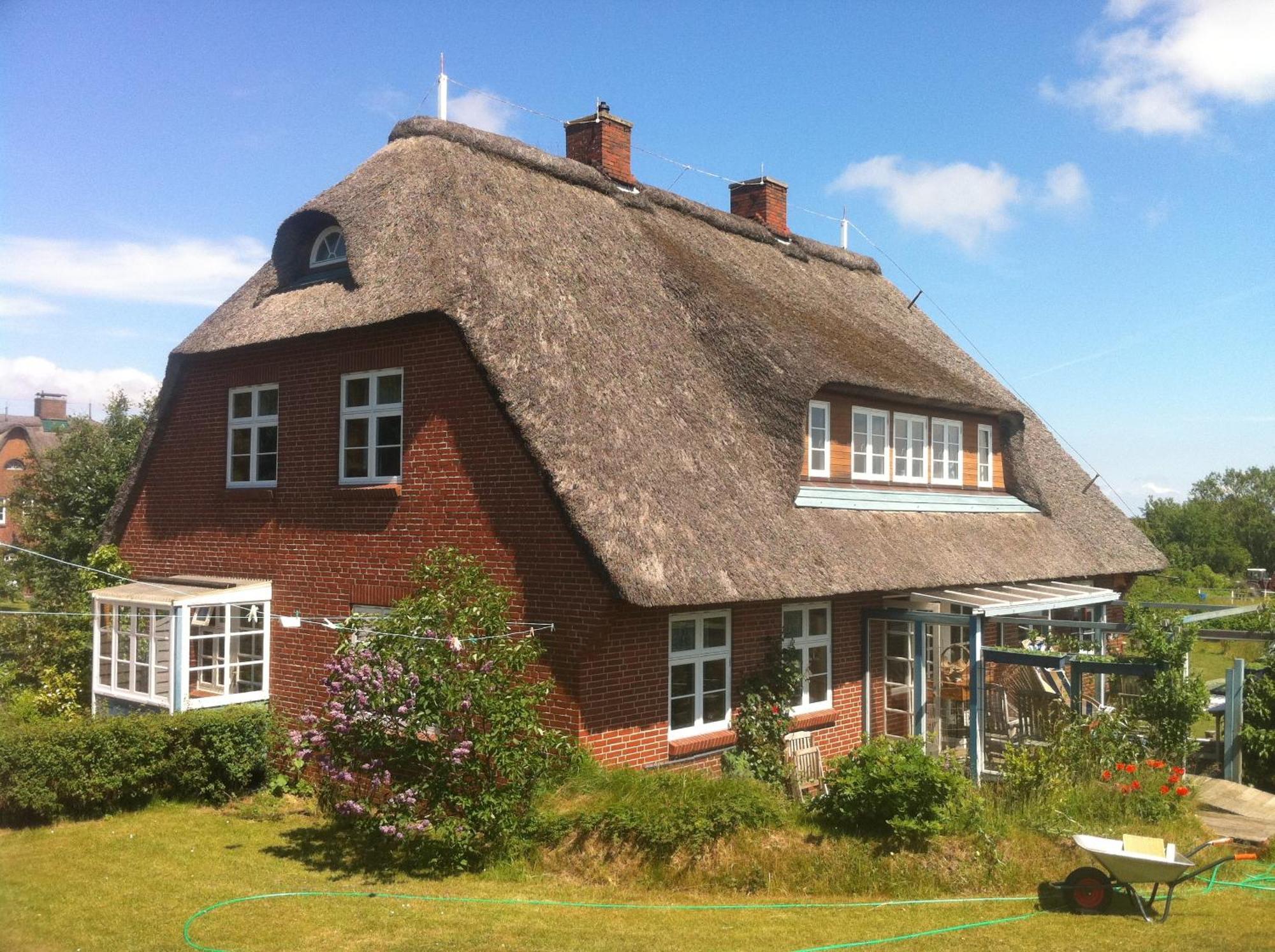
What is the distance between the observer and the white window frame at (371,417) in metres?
13.3

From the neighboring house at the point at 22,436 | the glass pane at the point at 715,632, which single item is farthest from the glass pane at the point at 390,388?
the neighboring house at the point at 22,436

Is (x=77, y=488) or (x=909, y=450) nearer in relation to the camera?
(x=909, y=450)

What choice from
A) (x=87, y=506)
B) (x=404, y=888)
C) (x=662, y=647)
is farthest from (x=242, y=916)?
(x=87, y=506)

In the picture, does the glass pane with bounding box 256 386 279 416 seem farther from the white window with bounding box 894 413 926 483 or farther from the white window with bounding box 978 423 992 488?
the white window with bounding box 978 423 992 488

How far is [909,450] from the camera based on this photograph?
17109 millimetres

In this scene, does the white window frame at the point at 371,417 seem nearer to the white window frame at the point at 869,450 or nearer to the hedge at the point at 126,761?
the hedge at the point at 126,761

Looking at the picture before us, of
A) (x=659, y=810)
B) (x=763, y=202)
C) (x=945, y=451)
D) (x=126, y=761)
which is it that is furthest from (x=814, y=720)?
(x=763, y=202)

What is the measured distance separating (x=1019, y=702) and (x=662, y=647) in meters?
6.52

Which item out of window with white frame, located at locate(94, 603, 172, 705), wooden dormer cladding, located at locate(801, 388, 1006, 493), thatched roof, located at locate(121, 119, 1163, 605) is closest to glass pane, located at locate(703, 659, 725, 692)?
thatched roof, located at locate(121, 119, 1163, 605)

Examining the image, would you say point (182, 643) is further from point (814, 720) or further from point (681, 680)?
point (814, 720)

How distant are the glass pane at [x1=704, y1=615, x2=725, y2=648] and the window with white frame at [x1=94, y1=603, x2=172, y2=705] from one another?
6.97m

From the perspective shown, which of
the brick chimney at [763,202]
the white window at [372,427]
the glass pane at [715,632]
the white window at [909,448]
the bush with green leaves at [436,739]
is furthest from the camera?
the brick chimney at [763,202]

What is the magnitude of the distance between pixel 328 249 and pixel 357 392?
7.93ft

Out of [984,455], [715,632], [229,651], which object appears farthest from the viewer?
[984,455]
